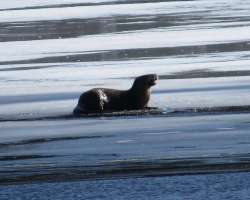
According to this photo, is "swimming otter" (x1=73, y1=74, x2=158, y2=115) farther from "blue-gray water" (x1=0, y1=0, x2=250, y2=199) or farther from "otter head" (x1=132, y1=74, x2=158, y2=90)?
"blue-gray water" (x1=0, y1=0, x2=250, y2=199)

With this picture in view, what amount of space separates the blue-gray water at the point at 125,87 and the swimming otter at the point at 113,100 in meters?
0.25

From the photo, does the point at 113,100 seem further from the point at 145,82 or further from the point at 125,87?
the point at 125,87

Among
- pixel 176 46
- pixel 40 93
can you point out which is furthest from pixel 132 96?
pixel 176 46

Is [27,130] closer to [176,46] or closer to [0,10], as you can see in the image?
[176,46]

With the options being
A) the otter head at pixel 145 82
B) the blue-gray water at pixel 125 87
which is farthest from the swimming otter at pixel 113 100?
the blue-gray water at pixel 125 87

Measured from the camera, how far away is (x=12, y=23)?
122 feet

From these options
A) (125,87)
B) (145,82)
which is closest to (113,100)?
(145,82)

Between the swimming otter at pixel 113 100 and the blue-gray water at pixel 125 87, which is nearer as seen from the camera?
the blue-gray water at pixel 125 87

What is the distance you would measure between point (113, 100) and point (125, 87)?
2.21m

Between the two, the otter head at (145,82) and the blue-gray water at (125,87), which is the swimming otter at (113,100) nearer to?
the otter head at (145,82)

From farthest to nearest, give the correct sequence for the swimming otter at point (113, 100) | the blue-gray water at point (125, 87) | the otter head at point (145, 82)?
1. the otter head at point (145, 82)
2. the swimming otter at point (113, 100)
3. the blue-gray water at point (125, 87)

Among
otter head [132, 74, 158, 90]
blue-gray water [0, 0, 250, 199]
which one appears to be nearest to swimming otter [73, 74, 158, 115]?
otter head [132, 74, 158, 90]

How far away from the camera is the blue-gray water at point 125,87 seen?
1017cm

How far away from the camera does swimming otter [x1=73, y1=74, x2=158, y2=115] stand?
15195mm
